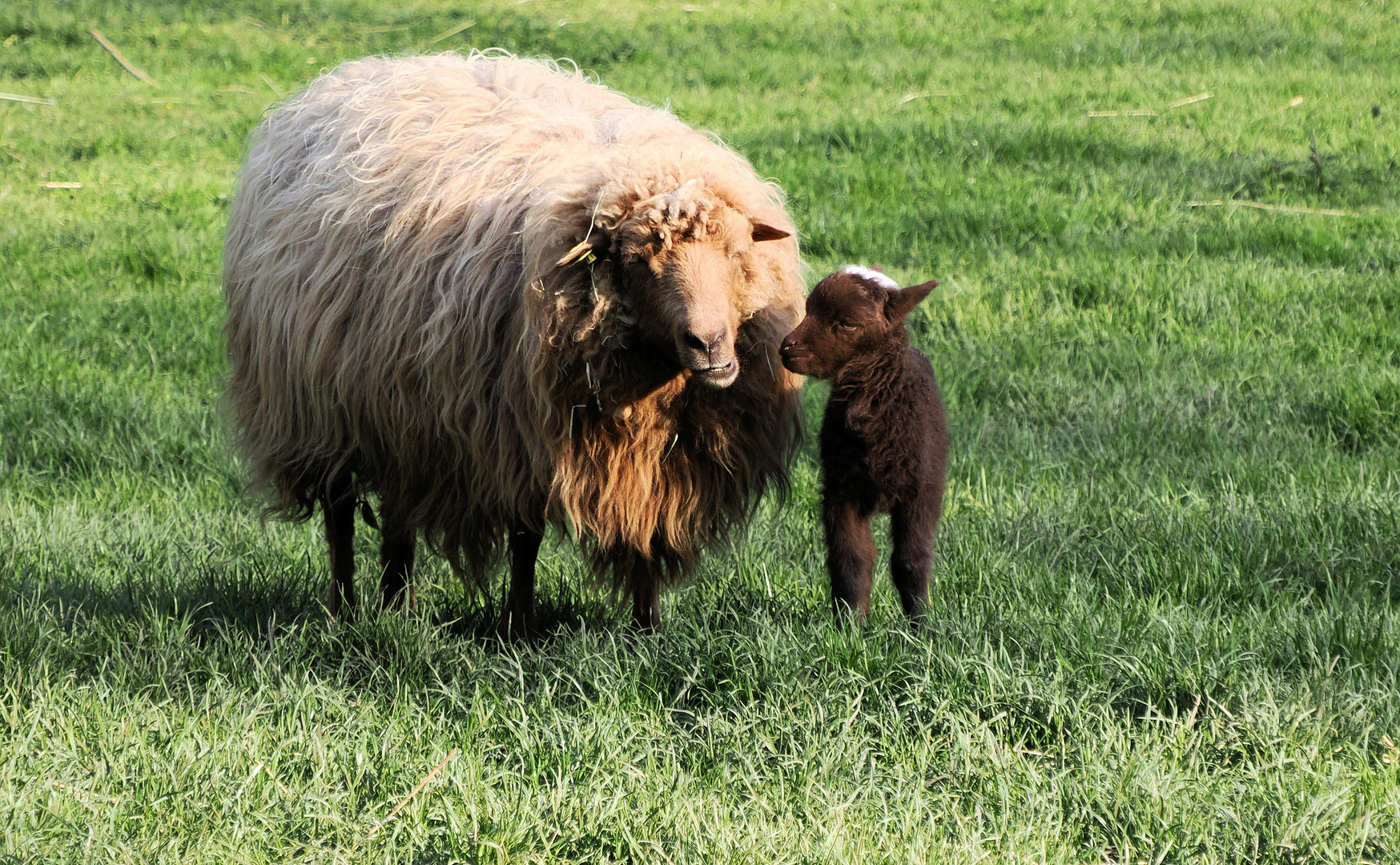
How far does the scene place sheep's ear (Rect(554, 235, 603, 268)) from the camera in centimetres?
337

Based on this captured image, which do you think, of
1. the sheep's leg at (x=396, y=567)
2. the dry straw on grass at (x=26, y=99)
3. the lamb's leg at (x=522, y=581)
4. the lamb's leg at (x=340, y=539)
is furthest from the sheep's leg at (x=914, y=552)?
the dry straw on grass at (x=26, y=99)

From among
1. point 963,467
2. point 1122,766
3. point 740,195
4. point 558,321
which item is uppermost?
point 740,195

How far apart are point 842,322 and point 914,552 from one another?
73 cm

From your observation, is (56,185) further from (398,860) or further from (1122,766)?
(1122,766)

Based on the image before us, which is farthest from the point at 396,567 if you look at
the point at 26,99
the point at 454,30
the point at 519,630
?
the point at 454,30

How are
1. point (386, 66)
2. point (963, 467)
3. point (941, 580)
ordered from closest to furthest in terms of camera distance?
point (941, 580) < point (386, 66) < point (963, 467)

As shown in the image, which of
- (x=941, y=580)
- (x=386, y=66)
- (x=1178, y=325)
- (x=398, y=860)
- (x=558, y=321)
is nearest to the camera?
(x=398, y=860)

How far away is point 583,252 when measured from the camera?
11.1ft

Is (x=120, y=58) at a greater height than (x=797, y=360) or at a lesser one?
lesser

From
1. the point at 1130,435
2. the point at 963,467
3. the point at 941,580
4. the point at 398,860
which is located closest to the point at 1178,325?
the point at 1130,435

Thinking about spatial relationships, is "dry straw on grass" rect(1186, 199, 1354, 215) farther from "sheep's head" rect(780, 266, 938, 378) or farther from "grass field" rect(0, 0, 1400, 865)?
"sheep's head" rect(780, 266, 938, 378)

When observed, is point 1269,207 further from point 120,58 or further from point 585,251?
point 120,58

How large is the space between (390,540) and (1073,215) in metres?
5.78

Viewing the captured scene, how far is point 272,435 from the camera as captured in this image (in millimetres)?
4348
